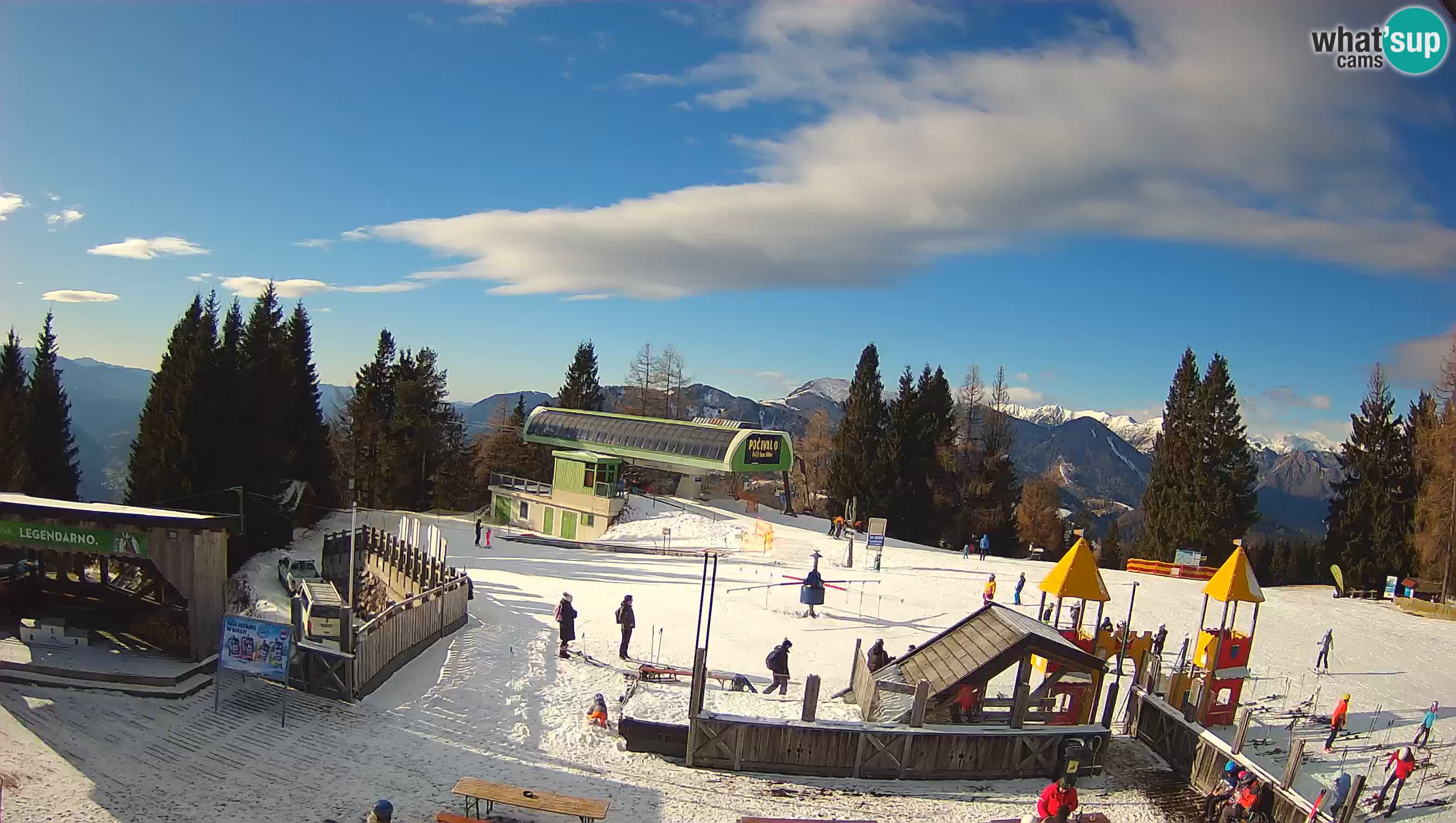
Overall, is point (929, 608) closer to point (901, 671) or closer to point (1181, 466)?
point (901, 671)

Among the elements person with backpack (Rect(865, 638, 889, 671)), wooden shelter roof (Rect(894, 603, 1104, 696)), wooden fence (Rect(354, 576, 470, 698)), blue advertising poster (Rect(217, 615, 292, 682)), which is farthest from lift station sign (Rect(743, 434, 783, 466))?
blue advertising poster (Rect(217, 615, 292, 682))

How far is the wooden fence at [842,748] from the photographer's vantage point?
41.4 feet

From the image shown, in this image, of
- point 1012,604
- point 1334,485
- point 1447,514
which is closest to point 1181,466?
point 1334,485

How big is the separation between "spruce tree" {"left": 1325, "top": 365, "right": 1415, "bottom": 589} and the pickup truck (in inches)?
1914

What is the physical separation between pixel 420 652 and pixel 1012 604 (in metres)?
17.7

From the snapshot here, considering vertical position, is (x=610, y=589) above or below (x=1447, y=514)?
below

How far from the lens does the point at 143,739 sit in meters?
11.4

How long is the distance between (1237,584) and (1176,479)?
114 ft

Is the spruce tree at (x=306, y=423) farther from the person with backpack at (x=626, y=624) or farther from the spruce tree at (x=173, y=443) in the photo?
the person with backpack at (x=626, y=624)

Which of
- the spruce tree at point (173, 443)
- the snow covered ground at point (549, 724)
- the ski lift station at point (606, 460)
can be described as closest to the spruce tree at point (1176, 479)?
the snow covered ground at point (549, 724)

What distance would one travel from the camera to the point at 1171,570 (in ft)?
111

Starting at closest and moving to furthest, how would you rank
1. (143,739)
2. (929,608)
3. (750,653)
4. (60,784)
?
(60,784)
(143,739)
(750,653)
(929,608)

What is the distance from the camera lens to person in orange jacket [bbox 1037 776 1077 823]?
10.5 m

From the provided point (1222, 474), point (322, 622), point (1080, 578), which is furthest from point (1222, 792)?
point (1222, 474)
